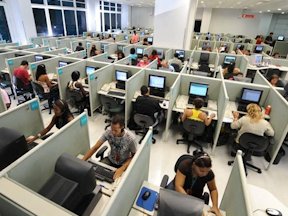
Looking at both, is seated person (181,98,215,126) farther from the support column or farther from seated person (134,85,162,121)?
the support column

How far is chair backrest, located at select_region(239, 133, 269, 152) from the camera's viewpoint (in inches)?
103

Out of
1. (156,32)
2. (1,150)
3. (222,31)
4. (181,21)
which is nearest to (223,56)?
(181,21)

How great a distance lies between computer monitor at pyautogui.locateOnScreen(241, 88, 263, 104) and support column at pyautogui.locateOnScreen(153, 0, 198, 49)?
364cm

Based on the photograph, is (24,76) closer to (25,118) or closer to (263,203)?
(25,118)

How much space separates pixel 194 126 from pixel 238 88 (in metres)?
1.36

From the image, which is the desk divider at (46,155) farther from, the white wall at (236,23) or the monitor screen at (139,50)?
the white wall at (236,23)

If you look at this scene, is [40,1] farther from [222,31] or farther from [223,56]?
[222,31]

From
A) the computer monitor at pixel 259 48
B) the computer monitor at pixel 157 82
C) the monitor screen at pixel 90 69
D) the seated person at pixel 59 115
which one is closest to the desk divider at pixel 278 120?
the computer monitor at pixel 157 82

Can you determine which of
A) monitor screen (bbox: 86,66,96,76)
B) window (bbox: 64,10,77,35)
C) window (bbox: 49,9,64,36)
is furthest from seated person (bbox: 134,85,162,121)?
A: window (bbox: 64,10,77,35)

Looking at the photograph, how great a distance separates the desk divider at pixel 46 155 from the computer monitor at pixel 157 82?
2172 millimetres

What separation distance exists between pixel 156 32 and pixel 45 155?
6.15 meters

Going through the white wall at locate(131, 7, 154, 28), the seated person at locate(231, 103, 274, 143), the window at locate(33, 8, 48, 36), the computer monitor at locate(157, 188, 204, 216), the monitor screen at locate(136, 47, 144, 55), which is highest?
the white wall at locate(131, 7, 154, 28)

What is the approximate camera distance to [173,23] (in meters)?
6.44

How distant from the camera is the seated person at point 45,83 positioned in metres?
4.01
